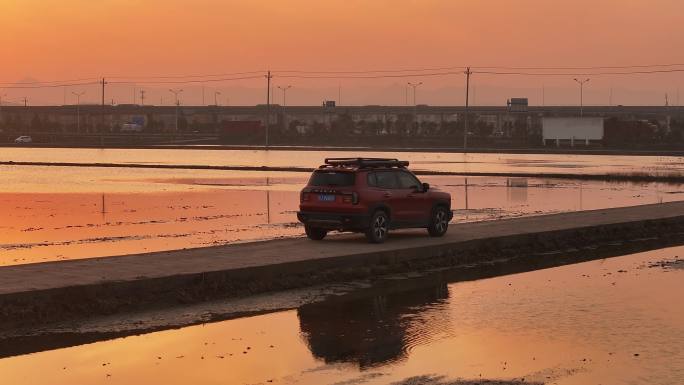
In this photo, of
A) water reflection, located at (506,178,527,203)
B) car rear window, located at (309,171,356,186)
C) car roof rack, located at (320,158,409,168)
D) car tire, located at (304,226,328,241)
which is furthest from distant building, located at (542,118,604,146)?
car rear window, located at (309,171,356,186)

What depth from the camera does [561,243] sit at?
1020 inches

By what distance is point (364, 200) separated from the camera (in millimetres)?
23047

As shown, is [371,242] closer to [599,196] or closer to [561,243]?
[561,243]

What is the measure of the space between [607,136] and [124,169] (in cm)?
12536

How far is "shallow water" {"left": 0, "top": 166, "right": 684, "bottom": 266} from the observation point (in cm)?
2612

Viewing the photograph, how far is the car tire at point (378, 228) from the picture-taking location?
2319cm

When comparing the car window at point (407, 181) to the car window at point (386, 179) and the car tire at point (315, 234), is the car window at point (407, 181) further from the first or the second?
the car tire at point (315, 234)

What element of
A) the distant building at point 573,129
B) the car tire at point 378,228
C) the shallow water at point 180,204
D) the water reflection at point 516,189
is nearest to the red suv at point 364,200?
the car tire at point 378,228

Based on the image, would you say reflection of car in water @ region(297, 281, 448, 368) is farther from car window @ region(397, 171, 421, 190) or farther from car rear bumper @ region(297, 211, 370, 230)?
car window @ region(397, 171, 421, 190)

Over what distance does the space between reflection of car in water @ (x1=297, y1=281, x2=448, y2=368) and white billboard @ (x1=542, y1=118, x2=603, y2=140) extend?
137 m

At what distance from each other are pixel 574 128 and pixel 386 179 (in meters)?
133

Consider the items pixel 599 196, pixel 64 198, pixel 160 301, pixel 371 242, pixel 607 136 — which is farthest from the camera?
pixel 607 136

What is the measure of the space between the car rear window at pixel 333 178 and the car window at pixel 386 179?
812 millimetres

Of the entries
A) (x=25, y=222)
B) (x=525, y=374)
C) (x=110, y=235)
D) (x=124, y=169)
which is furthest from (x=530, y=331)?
(x=124, y=169)
